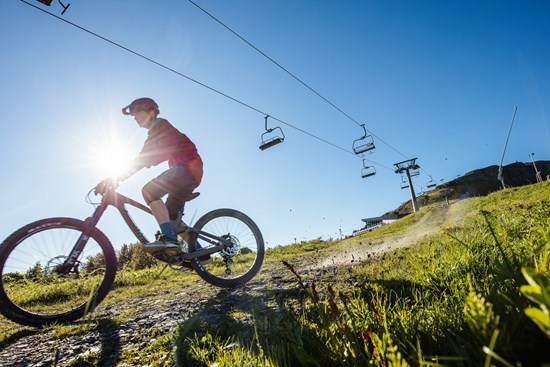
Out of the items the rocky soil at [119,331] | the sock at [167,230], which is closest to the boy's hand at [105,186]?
the sock at [167,230]

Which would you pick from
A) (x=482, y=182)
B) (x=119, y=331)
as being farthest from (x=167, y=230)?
(x=482, y=182)

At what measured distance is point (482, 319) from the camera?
0.76 m

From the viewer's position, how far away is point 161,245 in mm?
3895

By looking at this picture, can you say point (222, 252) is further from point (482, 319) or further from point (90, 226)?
point (482, 319)

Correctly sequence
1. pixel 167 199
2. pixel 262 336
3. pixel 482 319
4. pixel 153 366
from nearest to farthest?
pixel 482 319 → pixel 153 366 → pixel 262 336 → pixel 167 199

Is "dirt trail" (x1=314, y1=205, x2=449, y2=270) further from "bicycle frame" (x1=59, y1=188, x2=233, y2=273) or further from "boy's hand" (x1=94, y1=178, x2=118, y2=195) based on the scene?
"boy's hand" (x1=94, y1=178, x2=118, y2=195)

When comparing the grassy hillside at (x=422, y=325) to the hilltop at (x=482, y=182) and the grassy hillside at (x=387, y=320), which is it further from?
the hilltop at (x=482, y=182)

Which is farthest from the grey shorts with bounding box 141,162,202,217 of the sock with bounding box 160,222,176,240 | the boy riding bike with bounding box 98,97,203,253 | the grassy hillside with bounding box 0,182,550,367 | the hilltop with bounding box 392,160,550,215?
the hilltop with bounding box 392,160,550,215

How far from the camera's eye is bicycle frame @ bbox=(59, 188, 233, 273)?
358 cm

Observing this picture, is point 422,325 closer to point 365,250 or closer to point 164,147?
point 164,147

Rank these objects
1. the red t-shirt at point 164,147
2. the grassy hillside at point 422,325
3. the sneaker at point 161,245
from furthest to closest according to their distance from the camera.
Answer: the red t-shirt at point 164,147 < the sneaker at point 161,245 < the grassy hillside at point 422,325

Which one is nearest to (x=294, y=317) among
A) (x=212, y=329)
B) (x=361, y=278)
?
(x=212, y=329)

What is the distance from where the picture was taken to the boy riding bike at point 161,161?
4.21m

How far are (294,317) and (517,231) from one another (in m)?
2.91
